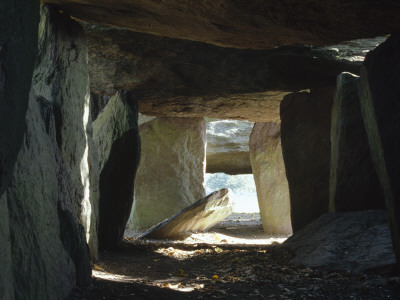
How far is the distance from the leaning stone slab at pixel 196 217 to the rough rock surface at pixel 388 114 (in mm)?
4335

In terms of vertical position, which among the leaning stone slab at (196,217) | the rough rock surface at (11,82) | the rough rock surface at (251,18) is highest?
the rough rock surface at (251,18)

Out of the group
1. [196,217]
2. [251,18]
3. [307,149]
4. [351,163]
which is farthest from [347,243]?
[196,217]

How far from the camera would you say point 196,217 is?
7559mm

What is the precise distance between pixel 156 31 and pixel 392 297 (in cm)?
261

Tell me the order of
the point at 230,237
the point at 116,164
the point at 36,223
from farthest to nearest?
the point at 230,237 < the point at 116,164 < the point at 36,223

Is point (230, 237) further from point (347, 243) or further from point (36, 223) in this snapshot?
point (36, 223)

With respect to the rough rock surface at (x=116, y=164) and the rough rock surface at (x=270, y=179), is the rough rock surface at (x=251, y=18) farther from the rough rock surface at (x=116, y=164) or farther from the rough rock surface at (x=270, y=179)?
the rough rock surface at (x=270, y=179)

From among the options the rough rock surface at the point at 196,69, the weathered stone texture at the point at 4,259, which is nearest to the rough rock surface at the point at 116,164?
the rough rock surface at the point at 196,69

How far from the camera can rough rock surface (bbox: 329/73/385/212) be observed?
15.2 ft

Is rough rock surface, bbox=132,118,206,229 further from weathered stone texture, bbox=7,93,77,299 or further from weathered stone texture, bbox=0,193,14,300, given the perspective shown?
weathered stone texture, bbox=0,193,14,300

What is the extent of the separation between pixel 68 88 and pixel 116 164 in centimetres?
223

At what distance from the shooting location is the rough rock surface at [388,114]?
9.45 feet

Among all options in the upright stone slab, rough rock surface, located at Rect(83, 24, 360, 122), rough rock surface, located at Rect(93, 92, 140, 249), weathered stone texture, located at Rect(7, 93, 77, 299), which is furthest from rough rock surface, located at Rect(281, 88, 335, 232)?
weathered stone texture, located at Rect(7, 93, 77, 299)

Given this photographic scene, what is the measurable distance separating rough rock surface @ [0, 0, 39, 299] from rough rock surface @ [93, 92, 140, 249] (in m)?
3.98
